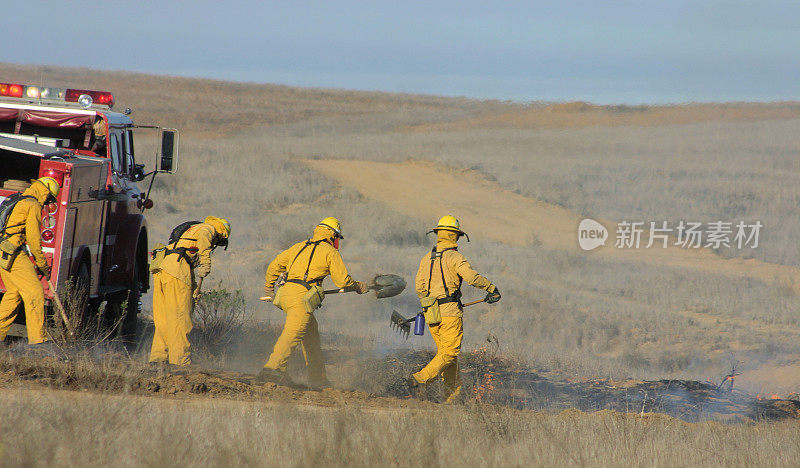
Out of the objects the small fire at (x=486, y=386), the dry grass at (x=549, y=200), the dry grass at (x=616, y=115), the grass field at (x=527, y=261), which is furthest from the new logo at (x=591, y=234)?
the small fire at (x=486, y=386)

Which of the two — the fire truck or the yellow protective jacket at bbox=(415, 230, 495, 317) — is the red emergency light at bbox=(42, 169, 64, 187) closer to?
the fire truck

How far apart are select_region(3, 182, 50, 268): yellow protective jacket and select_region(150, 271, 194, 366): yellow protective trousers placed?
46.6 inches

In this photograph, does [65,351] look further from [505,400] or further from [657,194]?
[657,194]

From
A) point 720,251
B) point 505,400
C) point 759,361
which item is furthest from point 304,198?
Answer: point 505,400

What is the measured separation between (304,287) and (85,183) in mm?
2403

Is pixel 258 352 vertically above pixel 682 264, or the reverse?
pixel 682 264

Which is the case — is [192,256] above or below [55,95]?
below

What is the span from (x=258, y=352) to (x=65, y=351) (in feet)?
11.4

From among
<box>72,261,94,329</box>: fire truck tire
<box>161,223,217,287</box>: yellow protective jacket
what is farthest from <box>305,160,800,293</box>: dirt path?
<box>72,261,94,329</box>: fire truck tire

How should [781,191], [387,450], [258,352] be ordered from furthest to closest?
[781,191], [258,352], [387,450]

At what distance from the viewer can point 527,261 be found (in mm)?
20094

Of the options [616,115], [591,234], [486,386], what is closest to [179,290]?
[486,386]

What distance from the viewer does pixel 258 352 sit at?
426 inches

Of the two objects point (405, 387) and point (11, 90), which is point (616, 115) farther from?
point (11, 90)
